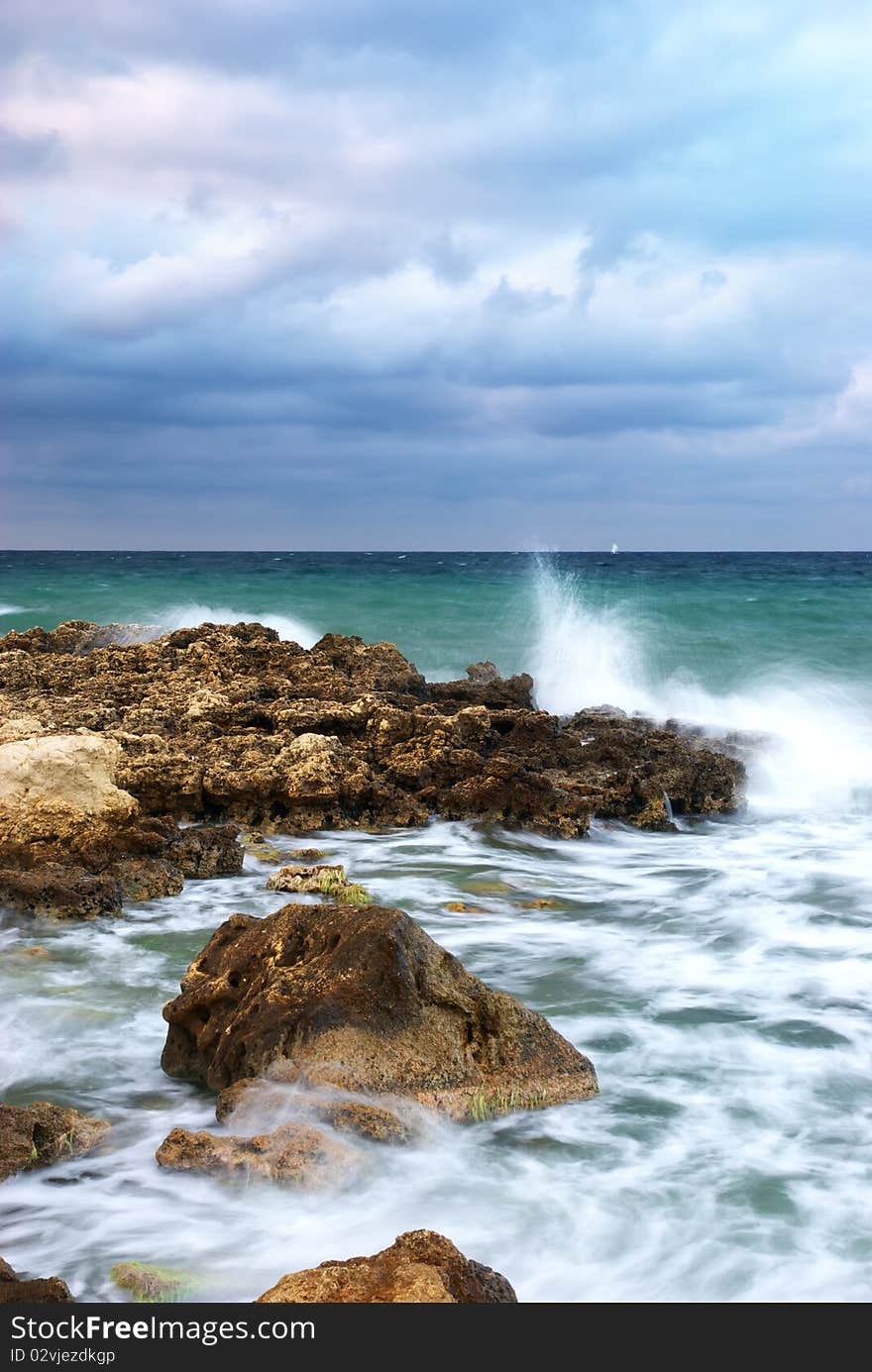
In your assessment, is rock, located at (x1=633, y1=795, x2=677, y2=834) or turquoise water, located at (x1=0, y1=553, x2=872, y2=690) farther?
turquoise water, located at (x1=0, y1=553, x2=872, y2=690)

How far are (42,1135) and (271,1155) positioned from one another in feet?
2.59

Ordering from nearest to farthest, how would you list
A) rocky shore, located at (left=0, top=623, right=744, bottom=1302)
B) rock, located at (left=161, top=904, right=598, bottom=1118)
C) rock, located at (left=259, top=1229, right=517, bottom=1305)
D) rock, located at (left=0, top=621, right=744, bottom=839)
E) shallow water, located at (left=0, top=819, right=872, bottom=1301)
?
1. rock, located at (left=259, top=1229, right=517, bottom=1305)
2. shallow water, located at (left=0, top=819, right=872, bottom=1301)
3. rocky shore, located at (left=0, top=623, right=744, bottom=1302)
4. rock, located at (left=161, top=904, right=598, bottom=1118)
5. rock, located at (left=0, top=621, right=744, bottom=839)

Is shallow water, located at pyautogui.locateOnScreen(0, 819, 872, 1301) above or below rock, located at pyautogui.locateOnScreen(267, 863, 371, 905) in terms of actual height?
below

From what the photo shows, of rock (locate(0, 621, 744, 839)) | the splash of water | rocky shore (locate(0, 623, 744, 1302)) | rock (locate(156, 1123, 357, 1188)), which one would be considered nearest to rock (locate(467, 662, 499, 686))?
rocky shore (locate(0, 623, 744, 1302))

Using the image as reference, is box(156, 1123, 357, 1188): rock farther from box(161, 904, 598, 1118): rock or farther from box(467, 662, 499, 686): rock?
box(467, 662, 499, 686): rock

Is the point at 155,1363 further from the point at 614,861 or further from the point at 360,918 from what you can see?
the point at 614,861

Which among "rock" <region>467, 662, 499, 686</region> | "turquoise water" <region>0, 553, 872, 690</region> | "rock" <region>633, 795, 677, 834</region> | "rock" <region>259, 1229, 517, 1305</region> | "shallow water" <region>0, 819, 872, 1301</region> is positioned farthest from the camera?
"turquoise water" <region>0, 553, 872, 690</region>

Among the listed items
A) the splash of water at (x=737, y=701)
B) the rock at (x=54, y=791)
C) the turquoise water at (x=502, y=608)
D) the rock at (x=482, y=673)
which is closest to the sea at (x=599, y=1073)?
the splash of water at (x=737, y=701)

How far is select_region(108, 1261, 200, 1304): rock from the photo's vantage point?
3080 mm

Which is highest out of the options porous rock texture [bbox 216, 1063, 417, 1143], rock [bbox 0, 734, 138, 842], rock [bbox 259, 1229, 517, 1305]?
rock [bbox 0, 734, 138, 842]

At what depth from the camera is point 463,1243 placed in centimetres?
339

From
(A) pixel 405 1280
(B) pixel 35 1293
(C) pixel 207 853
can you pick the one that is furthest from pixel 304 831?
(A) pixel 405 1280

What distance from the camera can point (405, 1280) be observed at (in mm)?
2568

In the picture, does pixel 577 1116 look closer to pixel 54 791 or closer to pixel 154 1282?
pixel 154 1282
